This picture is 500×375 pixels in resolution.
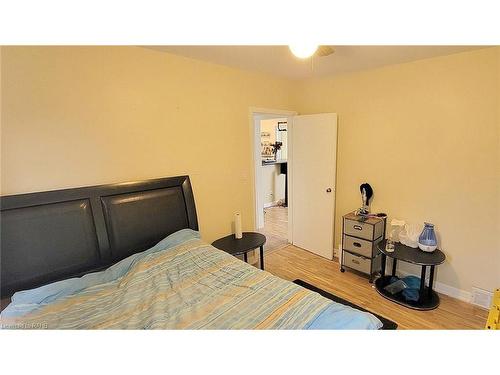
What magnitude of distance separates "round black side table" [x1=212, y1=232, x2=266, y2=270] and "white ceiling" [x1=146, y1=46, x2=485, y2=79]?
1.81 metres

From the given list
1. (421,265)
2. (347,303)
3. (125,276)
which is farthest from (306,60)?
(125,276)

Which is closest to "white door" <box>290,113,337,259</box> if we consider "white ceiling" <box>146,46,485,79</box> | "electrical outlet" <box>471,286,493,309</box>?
"white ceiling" <box>146,46,485,79</box>

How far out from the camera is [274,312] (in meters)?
1.22

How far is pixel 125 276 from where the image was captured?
5.35ft

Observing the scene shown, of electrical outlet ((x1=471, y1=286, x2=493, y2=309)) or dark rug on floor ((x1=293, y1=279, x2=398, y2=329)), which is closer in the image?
dark rug on floor ((x1=293, y1=279, x2=398, y2=329))

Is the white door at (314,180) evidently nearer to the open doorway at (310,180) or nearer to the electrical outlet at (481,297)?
the open doorway at (310,180)

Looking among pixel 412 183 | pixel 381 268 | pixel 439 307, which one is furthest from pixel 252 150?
pixel 439 307

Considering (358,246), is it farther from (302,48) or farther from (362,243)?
(302,48)

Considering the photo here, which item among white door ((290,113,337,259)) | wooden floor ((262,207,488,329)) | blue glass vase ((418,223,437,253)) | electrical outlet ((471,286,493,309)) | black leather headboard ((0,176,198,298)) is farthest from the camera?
white door ((290,113,337,259))

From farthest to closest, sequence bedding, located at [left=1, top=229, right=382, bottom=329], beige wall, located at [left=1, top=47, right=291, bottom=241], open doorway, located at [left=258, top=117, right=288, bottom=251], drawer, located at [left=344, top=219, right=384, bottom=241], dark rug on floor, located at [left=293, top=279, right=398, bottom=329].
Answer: open doorway, located at [left=258, top=117, right=288, bottom=251], drawer, located at [left=344, top=219, right=384, bottom=241], dark rug on floor, located at [left=293, top=279, right=398, bottom=329], beige wall, located at [left=1, top=47, right=291, bottom=241], bedding, located at [left=1, top=229, right=382, bottom=329]

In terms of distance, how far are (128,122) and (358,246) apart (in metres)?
2.62

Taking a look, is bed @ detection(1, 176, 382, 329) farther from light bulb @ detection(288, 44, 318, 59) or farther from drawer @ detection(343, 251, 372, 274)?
drawer @ detection(343, 251, 372, 274)

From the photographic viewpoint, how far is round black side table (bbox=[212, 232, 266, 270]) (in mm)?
2355
